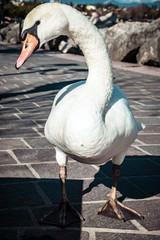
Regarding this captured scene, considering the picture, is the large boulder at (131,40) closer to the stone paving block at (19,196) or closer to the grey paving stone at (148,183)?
the grey paving stone at (148,183)

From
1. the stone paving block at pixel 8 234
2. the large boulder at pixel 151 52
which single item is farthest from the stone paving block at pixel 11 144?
the large boulder at pixel 151 52

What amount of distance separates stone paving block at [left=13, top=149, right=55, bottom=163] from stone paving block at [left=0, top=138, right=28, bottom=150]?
→ 0.47 feet

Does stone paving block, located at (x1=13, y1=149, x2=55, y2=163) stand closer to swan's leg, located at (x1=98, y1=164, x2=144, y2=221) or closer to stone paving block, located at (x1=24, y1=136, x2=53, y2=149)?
stone paving block, located at (x1=24, y1=136, x2=53, y2=149)

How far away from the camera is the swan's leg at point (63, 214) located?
8.98ft

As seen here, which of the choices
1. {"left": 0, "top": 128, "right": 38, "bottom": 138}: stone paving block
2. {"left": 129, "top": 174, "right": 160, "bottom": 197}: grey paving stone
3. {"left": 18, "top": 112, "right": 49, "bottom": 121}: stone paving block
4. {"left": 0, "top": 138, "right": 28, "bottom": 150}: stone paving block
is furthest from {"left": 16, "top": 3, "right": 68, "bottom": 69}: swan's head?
{"left": 18, "top": 112, "right": 49, "bottom": 121}: stone paving block

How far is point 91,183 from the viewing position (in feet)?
11.3

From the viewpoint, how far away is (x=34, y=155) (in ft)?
13.5

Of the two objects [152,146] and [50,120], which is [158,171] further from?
[50,120]

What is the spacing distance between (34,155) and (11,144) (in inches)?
18.4

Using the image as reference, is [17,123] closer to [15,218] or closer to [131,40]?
[15,218]

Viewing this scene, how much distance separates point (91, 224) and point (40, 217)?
14.9 inches

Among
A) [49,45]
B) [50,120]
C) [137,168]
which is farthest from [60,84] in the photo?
[49,45]

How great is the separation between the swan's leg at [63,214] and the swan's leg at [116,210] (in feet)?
0.70

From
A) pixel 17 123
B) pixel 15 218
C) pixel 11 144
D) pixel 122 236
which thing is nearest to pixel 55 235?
pixel 15 218
